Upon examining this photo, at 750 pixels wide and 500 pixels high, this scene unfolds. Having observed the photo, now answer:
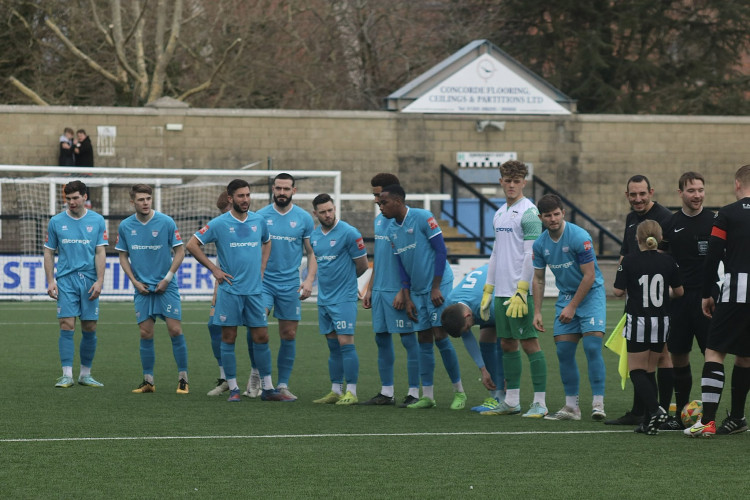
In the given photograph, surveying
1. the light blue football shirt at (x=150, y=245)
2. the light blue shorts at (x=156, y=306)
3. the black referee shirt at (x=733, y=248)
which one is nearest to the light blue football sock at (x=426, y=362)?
the light blue shorts at (x=156, y=306)

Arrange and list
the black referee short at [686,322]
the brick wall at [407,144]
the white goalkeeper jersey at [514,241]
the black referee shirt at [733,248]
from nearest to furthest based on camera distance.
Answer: the black referee shirt at [733,248] → the black referee short at [686,322] → the white goalkeeper jersey at [514,241] → the brick wall at [407,144]

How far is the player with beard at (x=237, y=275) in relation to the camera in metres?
10.6

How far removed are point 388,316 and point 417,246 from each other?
2.18ft

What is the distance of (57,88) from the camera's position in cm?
3478

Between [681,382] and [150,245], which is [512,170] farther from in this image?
[150,245]

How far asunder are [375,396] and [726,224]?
12.4ft

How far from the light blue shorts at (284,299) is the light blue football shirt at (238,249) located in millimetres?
278

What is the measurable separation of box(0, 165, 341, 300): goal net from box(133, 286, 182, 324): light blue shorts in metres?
9.11

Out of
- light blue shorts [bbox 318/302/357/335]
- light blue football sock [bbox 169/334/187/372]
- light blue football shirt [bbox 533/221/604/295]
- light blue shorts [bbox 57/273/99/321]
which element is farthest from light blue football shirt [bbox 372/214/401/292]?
light blue shorts [bbox 57/273/99/321]

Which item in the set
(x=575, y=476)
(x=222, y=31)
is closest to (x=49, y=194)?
(x=222, y=31)

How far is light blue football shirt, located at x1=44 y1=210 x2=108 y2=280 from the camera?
11.6 m

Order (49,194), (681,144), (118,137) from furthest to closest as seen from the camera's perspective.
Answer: (681,144) → (118,137) → (49,194)

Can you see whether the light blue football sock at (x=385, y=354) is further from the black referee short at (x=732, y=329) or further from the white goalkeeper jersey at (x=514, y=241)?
the black referee short at (x=732, y=329)

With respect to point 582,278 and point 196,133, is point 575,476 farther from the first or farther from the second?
point 196,133
